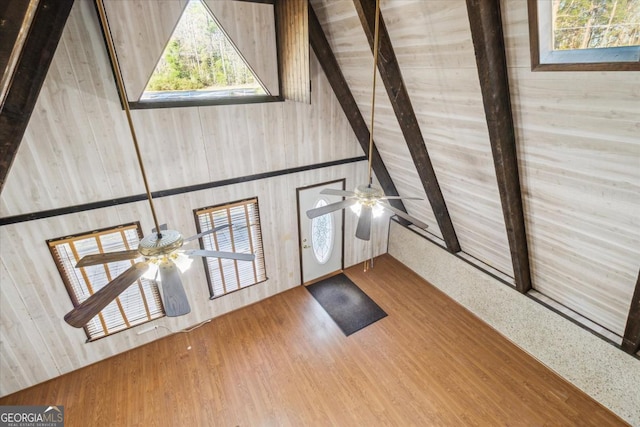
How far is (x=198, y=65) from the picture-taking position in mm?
3660

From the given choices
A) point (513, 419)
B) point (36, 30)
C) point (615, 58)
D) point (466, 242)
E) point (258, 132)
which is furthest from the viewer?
point (466, 242)

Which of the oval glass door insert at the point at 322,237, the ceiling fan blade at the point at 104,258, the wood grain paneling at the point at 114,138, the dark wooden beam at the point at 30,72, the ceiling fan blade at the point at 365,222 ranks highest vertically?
the dark wooden beam at the point at 30,72

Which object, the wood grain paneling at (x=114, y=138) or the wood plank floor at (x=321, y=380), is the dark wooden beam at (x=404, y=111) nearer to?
the wood grain paneling at (x=114, y=138)

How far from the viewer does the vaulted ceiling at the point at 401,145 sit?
2.27 m

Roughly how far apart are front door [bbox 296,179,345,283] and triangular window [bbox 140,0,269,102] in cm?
186

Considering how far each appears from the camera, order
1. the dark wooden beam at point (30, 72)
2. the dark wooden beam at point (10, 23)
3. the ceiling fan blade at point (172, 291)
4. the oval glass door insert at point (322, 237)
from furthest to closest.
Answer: the oval glass door insert at point (322, 237) < the dark wooden beam at point (30, 72) < the ceiling fan blade at point (172, 291) < the dark wooden beam at point (10, 23)

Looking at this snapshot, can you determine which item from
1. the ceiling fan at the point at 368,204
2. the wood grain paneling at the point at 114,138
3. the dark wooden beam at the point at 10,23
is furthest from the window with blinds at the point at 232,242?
the dark wooden beam at the point at 10,23

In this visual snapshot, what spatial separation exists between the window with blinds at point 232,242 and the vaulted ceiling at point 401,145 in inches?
8.1

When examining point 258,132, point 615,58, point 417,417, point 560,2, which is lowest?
point 417,417

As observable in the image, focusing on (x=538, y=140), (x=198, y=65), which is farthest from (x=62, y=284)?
(x=538, y=140)

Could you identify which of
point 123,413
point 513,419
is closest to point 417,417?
point 513,419

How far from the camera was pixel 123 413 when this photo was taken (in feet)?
12.0

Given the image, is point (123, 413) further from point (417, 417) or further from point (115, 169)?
point (417, 417)

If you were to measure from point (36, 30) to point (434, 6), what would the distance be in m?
3.35
